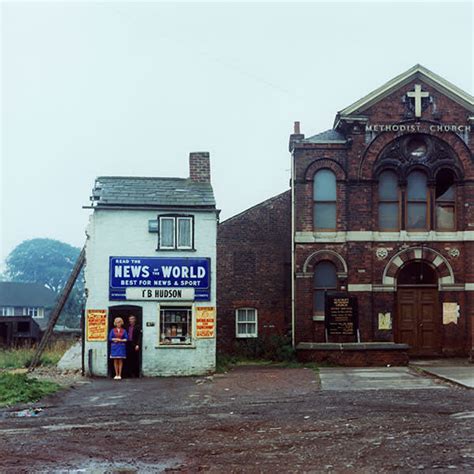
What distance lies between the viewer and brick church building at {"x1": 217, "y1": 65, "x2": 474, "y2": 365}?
27.5 m

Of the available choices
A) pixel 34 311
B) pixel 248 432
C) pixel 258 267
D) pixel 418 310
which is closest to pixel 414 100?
pixel 418 310

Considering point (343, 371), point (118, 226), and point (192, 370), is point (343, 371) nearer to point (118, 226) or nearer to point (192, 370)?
point (192, 370)

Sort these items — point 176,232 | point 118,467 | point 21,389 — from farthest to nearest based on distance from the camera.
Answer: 1. point 176,232
2. point 21,389
3. point 118,467

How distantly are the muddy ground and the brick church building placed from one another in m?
9.60

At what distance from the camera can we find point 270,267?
31953 millimetres

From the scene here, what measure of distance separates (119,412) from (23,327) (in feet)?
104

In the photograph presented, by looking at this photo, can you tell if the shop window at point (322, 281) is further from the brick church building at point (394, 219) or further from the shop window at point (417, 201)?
the shop window at point (417, 201)

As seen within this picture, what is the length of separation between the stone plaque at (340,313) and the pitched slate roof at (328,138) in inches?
228

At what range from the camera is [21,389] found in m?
17.8

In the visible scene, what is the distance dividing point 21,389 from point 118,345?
5579mm

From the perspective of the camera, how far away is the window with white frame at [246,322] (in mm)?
31312

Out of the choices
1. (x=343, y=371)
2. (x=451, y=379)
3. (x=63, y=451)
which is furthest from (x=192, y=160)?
(x=63, y=451)

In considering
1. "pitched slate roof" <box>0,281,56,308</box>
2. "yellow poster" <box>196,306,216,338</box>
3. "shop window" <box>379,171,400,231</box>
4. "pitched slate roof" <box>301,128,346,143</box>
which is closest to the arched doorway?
"shop window" <box>379,171,400,231</box>

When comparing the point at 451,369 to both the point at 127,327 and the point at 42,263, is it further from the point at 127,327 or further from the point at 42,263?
the point at 42,263
